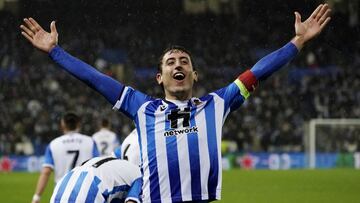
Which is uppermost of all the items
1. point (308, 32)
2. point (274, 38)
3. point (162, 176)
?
point (274, 38)

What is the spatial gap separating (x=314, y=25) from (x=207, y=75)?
2658 centimetres

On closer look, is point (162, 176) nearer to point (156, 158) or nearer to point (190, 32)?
point (156, 158)

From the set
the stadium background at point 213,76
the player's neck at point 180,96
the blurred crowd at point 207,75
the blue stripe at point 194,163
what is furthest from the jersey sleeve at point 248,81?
the blurred crowd at point 207,75

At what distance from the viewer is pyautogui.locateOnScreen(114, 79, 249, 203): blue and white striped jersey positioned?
4.70 m

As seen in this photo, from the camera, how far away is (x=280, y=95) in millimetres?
31938

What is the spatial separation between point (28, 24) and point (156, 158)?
1207mm

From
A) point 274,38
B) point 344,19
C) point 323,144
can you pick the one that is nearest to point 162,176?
point 323,144

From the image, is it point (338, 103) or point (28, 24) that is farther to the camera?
point (338, 103)

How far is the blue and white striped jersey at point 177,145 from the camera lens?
4.70m

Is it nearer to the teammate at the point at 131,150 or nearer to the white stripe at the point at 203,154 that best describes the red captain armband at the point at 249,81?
the white stripe at the point at 203,154

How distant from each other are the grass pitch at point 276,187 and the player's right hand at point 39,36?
1063cm

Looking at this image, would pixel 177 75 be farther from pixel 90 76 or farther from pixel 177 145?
pixel 90 76

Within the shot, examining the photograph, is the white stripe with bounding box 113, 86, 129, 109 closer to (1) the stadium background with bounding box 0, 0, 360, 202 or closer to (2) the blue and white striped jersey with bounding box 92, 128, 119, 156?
(2) the blue and white striped jersey with bounding box 92, 128, 119, 156

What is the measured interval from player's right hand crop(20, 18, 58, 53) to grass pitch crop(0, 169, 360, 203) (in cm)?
1063
